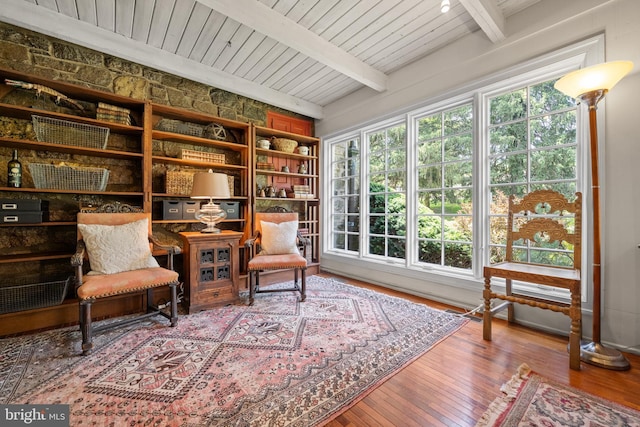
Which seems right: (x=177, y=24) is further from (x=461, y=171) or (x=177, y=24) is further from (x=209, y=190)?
(x=461, y=171)

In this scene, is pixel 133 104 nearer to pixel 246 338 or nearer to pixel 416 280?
pixel 246 338

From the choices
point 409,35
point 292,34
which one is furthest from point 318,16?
point 409,35

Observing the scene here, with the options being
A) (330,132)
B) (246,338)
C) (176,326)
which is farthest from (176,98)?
(246,338)

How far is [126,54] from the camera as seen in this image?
9.04ft

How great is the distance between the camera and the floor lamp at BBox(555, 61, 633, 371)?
168cm

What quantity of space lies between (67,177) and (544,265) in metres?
4.25

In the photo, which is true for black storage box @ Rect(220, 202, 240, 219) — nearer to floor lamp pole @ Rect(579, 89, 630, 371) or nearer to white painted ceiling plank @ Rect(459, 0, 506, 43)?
white painted ceiling plank @ Rect(459, 0, 506, 43)

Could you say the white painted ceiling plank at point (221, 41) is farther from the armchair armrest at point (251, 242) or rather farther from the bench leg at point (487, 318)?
the bench leg at point (487, 318)

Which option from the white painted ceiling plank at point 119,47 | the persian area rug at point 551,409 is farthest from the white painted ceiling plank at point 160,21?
the persian area rug at point 551,409

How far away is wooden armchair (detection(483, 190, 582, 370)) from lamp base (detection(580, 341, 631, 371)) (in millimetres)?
169

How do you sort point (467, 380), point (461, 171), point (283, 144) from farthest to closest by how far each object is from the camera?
1. point (283, 144)
2. point (461, 171)
3. point (467, 380)

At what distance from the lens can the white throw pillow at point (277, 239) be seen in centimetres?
318

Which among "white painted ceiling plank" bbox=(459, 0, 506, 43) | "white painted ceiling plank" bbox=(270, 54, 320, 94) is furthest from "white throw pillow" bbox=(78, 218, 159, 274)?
"white painted ceiling plank" bbox=(459, 0, 506, 43)

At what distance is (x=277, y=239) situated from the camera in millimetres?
3207
